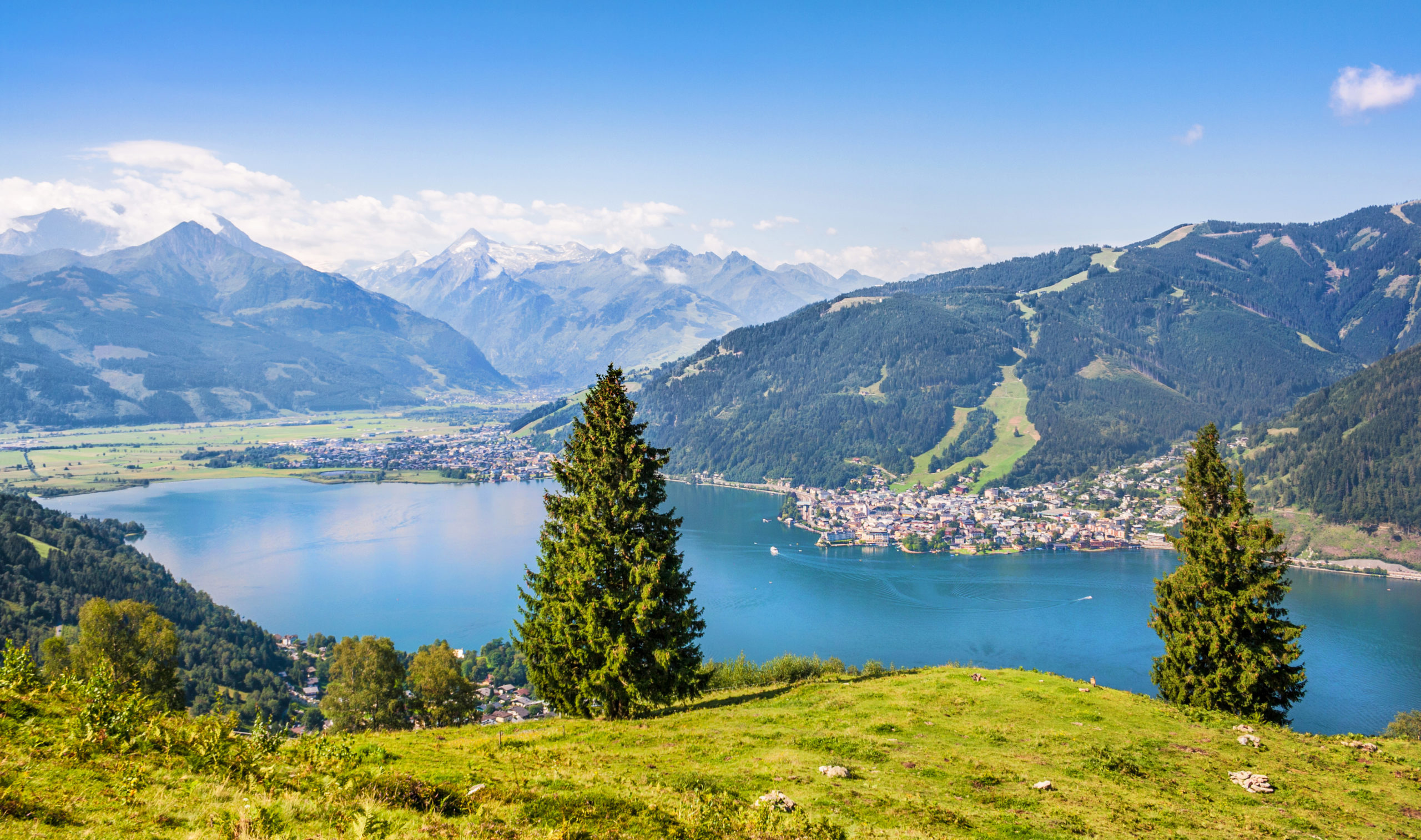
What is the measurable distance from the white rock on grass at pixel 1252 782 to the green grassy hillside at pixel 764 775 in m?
0.34

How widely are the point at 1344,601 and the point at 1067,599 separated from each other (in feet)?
116

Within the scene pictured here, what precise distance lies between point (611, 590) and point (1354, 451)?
550 feet

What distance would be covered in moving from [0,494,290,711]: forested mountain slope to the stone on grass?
57.1 metres

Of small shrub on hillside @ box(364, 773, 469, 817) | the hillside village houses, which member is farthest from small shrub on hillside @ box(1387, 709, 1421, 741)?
small shrub on hillside @ box(364, 773, 469, 817)

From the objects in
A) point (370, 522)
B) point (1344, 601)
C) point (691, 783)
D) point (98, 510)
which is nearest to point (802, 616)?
point (1344, 601)

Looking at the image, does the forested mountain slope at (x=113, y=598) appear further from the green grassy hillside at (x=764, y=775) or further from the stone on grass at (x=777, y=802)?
the stone on grass at (x=777, y=802)

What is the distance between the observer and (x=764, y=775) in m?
14.1

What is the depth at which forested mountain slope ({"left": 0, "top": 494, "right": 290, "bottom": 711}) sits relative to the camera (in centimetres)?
6225

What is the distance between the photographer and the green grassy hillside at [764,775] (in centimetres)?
829

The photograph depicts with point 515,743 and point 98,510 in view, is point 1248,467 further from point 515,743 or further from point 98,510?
point 98,510

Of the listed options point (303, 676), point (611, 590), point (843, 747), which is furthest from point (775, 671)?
point (303, 676)

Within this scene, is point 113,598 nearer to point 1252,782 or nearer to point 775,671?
point 775,671

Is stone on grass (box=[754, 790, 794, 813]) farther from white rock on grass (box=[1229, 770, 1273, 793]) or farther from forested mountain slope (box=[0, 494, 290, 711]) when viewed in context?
forested mountain slope (box=[0, 494, 290, 711])

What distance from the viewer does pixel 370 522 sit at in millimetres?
135500
